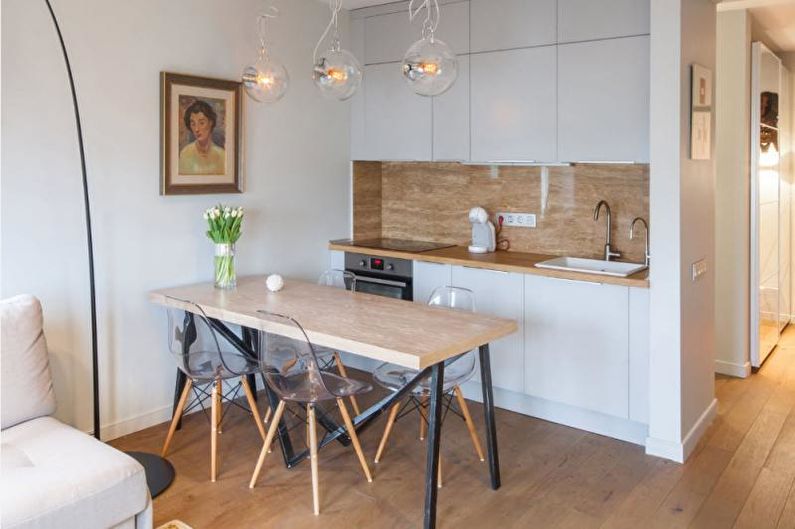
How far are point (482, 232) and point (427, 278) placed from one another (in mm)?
531

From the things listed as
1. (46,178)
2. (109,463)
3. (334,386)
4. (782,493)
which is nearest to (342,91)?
(334,386)

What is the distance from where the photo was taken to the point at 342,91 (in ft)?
10.1

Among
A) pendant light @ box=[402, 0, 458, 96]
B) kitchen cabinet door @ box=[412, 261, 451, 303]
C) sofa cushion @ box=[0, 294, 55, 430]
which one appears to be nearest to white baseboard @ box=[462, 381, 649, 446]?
kitchen cabinet door @ box=[412, 261, 451, 303]

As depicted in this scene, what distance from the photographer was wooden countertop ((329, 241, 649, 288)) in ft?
11.9

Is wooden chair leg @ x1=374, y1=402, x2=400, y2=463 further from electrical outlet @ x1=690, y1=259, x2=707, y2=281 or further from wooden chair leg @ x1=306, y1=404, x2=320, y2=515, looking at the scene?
electrical outlet @ x1=690, y1=259, x2=707, y2=281

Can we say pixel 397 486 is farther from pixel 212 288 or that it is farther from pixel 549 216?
pixel 549 216

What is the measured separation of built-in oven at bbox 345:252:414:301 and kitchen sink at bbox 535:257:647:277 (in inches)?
36.0

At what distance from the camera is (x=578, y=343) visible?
3.83m

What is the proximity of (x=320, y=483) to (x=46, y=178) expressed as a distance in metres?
1.97

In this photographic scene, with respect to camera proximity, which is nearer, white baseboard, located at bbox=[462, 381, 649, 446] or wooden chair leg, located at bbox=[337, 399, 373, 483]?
wooden chair leg, located at bbox=[337, 399, 373, 483]

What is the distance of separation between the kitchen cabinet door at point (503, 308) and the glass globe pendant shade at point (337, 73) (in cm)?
156

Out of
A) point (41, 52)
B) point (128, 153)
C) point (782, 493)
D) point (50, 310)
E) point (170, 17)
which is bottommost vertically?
point (782, 493)

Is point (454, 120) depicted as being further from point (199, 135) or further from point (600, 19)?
point (199, 135)

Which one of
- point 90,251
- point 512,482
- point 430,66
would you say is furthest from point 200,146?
point 512,482
